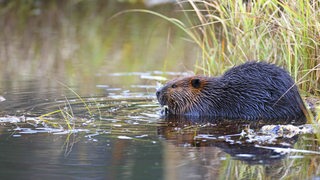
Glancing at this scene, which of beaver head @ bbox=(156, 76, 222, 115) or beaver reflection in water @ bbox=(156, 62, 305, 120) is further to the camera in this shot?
beaver head @ bbox=(156, 76, 222, 115)

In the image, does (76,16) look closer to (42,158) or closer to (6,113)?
(6,113)

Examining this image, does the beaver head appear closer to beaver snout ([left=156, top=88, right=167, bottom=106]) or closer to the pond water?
beaver snout ([left=156, top=88, right=167, bottom=106])

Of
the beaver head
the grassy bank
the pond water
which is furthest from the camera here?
the beaver head

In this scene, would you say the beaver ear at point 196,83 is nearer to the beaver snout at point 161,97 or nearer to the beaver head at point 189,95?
the beaver head at point 189,95

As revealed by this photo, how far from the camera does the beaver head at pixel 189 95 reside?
6254mm

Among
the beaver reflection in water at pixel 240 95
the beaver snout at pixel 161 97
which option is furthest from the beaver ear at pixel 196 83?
the beaver snout at pixel 161 97

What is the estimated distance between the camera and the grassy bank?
6082 millimetres

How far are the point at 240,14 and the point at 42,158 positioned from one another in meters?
2.77

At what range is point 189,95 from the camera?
635 cm

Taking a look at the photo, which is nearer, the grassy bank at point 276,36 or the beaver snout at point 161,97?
the grassy bank at point 276,36

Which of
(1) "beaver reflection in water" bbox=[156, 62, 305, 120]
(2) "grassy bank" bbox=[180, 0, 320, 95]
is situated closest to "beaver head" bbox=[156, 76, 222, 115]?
(1) "beaver reflection in water" bbox=[156, 62, 305, 120]

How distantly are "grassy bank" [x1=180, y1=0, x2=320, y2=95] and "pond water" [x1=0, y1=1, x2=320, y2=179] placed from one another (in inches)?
33.1

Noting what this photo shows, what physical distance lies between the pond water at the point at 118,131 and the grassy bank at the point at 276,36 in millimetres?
840

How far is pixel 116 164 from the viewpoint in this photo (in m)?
4.26
